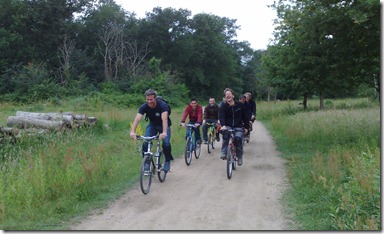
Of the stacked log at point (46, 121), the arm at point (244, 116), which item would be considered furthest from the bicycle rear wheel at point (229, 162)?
the stacked log at point (46, 121)

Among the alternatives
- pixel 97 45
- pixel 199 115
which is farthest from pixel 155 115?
pixel 97 45

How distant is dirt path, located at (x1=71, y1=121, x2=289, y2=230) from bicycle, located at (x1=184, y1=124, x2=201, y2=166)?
431mm

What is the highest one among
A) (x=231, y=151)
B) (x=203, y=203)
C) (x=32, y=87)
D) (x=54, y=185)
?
(x=32, y=87)

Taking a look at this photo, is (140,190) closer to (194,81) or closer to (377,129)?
(377,129)

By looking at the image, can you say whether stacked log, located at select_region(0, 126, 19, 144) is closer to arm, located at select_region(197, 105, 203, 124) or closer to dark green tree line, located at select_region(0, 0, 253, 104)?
arm, located at select_region(197, 105, 203, 124)

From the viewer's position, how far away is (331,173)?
8.45 meters

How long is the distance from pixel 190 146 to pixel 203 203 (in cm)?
444

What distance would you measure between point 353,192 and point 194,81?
58.6 m

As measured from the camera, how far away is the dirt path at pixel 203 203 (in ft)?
20.0

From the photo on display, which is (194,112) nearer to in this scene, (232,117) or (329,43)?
(232,117)

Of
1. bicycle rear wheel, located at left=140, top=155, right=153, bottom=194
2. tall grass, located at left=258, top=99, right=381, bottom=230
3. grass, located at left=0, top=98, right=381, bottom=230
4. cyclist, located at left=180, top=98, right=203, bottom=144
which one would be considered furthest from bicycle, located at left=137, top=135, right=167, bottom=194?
cyclist, located at left=180, top=98, right=203, bottom=144

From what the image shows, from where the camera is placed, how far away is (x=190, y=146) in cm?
1165

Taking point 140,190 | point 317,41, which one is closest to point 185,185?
point 140,190

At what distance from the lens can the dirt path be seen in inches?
240
